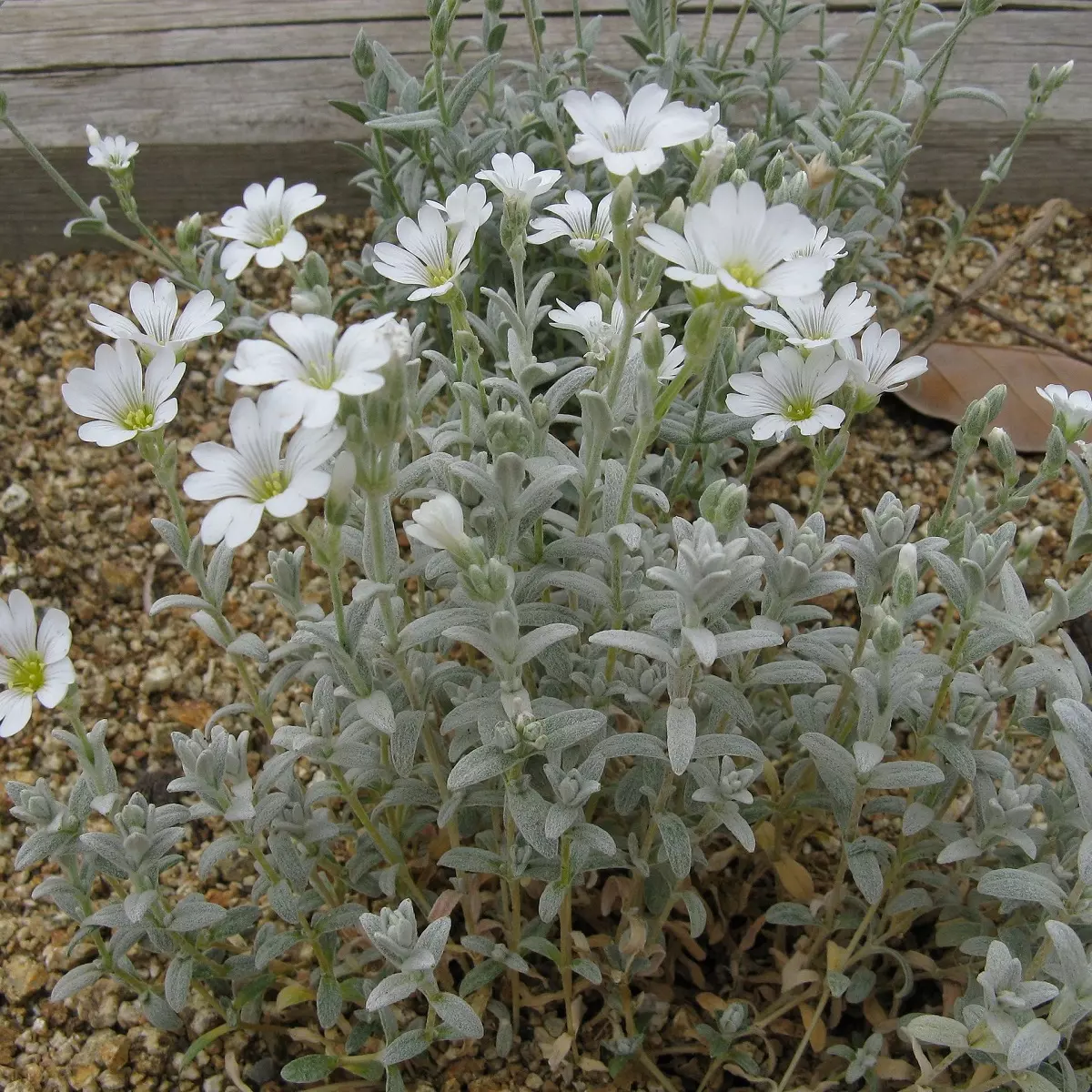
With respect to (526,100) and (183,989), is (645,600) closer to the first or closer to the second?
(183,989)

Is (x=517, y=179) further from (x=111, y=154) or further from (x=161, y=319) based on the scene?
(x=111, y=154)

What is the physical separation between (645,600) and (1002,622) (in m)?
0.51

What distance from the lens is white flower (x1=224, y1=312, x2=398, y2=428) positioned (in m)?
1.18

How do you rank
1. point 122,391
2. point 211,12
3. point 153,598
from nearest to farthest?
point 122,391
point 153,598
point 211,12

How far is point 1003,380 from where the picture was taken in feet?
9.68

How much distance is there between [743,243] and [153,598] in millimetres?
1817

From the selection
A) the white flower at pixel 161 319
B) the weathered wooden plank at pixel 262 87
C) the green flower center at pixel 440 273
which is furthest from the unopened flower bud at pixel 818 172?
the weathered wooden plank at pixel 262 87

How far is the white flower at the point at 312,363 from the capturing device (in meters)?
1.18

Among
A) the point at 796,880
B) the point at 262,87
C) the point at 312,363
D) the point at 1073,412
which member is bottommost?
the point at 796,880

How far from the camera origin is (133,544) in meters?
2.73

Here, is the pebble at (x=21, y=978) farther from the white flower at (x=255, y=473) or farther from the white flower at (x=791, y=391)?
the white flower at (x=791, y=391)

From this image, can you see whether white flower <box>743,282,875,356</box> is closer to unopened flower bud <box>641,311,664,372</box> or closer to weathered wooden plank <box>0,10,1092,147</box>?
unopened flower bud <box>641,311,664,372</box>

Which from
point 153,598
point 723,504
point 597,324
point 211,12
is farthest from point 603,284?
point 211,12

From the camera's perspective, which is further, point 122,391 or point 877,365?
point 877,365
